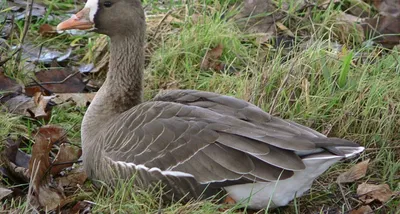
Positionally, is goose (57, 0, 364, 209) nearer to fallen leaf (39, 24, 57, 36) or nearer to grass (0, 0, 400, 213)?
grass (0, 0, 400, 213)

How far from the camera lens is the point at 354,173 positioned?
504 cm

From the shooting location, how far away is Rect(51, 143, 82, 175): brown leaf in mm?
4914

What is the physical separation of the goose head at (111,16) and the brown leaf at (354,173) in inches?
59.1

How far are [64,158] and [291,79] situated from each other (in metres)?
1.56

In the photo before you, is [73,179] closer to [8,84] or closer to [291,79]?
[8,84]

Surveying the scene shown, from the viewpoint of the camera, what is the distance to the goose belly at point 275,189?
450cm

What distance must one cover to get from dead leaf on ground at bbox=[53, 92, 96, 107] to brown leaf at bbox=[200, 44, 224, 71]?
0.83 metres

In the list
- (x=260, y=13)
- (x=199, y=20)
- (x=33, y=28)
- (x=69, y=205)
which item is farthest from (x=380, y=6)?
(x=69, y=205)

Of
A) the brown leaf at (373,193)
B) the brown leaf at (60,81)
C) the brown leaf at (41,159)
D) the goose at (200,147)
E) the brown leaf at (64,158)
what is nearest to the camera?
the goose at (200,147)

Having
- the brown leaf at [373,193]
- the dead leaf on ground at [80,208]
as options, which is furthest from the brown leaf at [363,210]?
the dead leaf on ground at [80,208]

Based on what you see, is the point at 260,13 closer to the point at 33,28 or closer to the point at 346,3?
the point at 346,3

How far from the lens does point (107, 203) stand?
449cm

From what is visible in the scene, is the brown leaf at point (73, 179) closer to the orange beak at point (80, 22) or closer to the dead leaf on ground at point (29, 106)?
the dead leaf on ground at point (29, 106)

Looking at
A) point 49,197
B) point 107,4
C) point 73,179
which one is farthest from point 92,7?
point 49,197
